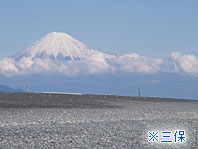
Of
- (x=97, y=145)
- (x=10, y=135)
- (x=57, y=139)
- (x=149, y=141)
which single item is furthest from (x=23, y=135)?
(x=149, y=141)

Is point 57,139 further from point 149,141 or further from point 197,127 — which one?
point 197,127

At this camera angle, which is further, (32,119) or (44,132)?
(32,119)

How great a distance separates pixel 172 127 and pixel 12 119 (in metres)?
10.9

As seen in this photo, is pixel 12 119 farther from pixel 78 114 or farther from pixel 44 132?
pixel 44 132

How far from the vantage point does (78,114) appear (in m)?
31.4

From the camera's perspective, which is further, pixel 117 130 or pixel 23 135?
pixel 117 130

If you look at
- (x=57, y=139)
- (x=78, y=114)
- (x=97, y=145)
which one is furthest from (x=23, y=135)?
(x=78, y=114)

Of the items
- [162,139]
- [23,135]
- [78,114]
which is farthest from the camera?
[78,114]

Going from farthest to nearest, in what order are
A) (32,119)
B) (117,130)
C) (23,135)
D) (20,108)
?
(20,108) → (32,119) → (117,130) → (23,135)

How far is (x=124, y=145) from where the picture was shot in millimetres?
16500

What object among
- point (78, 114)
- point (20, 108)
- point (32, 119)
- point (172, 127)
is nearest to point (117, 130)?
point (172, 127)

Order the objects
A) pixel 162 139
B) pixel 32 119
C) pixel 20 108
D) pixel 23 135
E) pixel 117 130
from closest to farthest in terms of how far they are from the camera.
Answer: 1. pixel 162 139
2. pixel 23 135
3. pixel 117 130
4. pixel 32 119
5. pixel 20 108

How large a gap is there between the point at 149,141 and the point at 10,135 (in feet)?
21.2

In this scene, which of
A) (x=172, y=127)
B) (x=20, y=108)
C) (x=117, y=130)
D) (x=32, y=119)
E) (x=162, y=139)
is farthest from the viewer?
(x=20, y=108)
